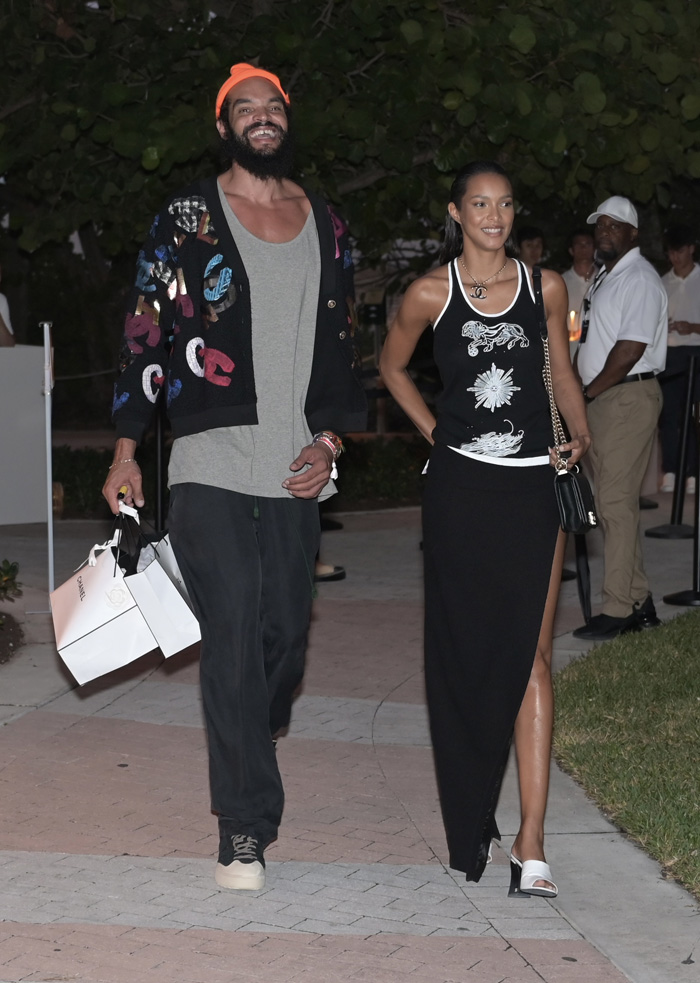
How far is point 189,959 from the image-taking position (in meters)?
3.91

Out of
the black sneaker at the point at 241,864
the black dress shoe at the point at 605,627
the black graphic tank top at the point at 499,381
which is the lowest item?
the black dress shoe at the point at 605,627

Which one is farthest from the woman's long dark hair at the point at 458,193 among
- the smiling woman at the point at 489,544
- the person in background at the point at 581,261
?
the person in background at the point at 581,261

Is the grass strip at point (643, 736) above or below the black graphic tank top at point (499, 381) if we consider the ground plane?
below

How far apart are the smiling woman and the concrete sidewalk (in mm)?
309

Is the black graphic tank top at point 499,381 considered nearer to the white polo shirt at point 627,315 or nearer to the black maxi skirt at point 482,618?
the black maxi skirt at point 482,618

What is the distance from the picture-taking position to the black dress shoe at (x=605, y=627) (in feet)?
26.2

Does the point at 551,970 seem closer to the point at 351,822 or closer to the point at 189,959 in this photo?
the point at 189,959

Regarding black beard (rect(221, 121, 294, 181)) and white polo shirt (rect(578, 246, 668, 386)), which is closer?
black beard (rect(221, 121, 294, 181))

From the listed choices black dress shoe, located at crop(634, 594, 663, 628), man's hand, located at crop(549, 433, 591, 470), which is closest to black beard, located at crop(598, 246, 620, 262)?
black dress shoe, located at crop(634, 594, 663, 628)

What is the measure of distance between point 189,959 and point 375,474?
10.5 metres

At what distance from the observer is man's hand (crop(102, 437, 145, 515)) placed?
4375 millimetres

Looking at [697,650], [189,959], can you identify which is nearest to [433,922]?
[189,959]

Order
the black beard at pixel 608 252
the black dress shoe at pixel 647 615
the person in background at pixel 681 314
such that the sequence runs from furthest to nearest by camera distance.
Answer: the person in background at pixel 681 314
the black dress shoe at pixel 647 615
the black beard at pixel 608 252

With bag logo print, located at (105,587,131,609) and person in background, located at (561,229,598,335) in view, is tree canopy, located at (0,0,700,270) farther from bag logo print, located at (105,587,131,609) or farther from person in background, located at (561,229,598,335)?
bag logo print, located at (105,587,131,609)
